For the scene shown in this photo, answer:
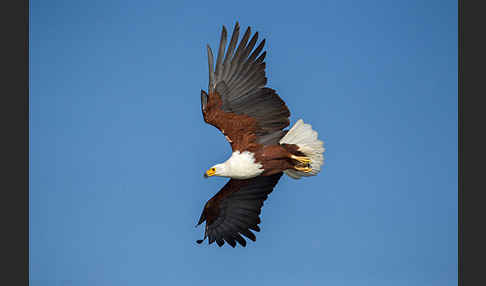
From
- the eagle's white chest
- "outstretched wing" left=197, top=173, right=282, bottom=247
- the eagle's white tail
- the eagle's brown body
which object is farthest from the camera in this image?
"outstretched wing" left=197, top=173, right=282, bottom=247

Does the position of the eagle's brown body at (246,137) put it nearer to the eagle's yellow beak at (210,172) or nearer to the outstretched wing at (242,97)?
the outstretched wing at (242,97)

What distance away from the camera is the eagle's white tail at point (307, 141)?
9086 mm

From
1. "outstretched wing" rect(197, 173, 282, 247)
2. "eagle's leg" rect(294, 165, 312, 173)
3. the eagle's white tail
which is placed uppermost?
the eagle's white tail

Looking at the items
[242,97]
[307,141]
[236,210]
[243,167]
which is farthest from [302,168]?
[236,210]

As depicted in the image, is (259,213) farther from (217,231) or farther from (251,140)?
(251,140)

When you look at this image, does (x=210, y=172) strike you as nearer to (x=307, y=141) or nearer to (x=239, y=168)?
(x=239, y=168)

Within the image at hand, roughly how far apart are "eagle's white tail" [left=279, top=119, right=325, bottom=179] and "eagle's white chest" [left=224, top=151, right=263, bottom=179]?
1.79ft

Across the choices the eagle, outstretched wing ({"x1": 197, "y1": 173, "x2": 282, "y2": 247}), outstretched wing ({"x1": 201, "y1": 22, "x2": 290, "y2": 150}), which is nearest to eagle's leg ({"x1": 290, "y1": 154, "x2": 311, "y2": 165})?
the eagle

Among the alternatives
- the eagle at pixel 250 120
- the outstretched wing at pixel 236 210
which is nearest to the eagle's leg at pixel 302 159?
the eagle at pixel 250 120

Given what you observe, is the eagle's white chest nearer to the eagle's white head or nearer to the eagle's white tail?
the eagle's white head

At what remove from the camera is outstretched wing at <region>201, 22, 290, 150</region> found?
896cm

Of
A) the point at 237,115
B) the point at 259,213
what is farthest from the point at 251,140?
the point at 259,213

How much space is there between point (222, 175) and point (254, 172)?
1.53ft

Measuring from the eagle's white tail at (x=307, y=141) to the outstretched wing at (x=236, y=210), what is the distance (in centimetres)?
A: 106
